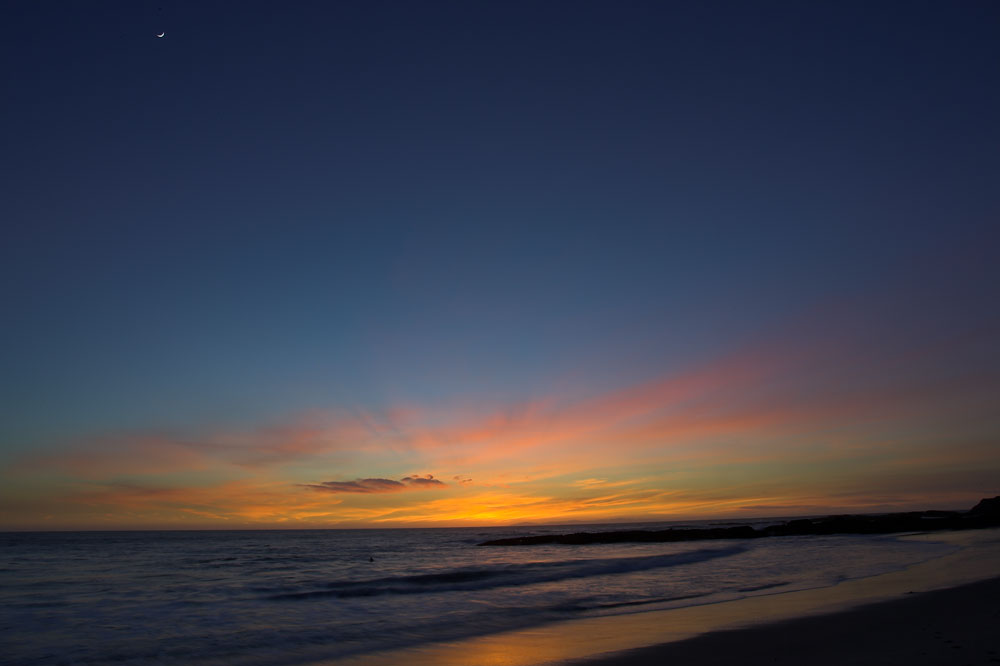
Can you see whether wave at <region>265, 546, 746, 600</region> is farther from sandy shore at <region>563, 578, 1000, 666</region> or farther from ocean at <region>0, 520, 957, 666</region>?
sandy shore at <region>563, 578, 1000, 666</region>

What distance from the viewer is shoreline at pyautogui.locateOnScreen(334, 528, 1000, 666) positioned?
38.4 ft

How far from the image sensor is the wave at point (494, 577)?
91.4ft

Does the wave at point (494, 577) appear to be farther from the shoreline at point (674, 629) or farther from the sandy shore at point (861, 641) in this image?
the sandy shore at point (861, 641)

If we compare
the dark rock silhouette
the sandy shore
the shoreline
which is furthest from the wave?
the dark rock silhouette

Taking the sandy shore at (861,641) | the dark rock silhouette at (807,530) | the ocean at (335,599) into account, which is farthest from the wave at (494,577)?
the dark rock silhouette at (807,530)

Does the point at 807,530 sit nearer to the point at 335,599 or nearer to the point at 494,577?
the point at 494,577

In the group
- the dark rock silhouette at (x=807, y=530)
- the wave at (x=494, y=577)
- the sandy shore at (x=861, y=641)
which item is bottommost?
the dark rock silhouette at (x=807, y=530)

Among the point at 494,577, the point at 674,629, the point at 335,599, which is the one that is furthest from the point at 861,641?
the point at 494,577

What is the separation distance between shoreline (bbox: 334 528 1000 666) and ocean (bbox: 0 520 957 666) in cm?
142

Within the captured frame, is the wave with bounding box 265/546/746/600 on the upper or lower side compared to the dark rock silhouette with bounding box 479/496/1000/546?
upper

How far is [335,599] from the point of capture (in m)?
24.9

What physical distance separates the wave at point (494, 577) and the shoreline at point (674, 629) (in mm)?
13471

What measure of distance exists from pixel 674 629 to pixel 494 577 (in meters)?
20.7

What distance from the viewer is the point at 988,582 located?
1802 centimetres
